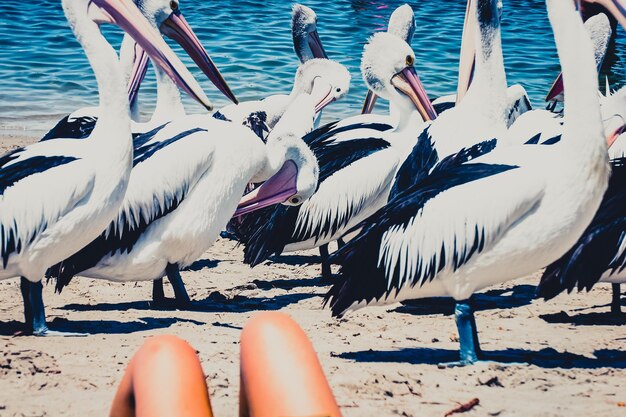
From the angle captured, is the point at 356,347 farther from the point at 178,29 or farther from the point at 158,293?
the point at 178,29

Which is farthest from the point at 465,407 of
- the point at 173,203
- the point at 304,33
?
the point at 304,33

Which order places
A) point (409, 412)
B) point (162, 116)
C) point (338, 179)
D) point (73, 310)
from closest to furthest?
point (409, 412) < point (73, 310) < point (338, 179) < point (162, 116)

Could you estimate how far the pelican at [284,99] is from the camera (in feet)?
26.6

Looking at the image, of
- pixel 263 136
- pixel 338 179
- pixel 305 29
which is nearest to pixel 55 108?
pixel 305 29

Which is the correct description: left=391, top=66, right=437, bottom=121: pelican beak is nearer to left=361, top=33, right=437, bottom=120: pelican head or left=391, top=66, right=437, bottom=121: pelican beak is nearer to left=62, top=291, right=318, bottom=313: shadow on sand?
left=361, top=33, right=437, bottom=120: pelican head

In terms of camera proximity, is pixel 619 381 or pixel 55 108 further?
pixel 55 108

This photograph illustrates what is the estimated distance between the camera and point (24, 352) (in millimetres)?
4328

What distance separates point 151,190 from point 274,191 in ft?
3.00

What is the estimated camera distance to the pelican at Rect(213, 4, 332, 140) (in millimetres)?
8094

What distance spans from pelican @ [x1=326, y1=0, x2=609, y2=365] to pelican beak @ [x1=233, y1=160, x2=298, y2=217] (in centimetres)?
151

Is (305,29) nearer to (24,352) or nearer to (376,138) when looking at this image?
(376,138)

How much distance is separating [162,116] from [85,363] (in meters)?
3.48

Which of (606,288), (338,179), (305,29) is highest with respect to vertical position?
(305,29)

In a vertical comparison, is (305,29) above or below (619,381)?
above
